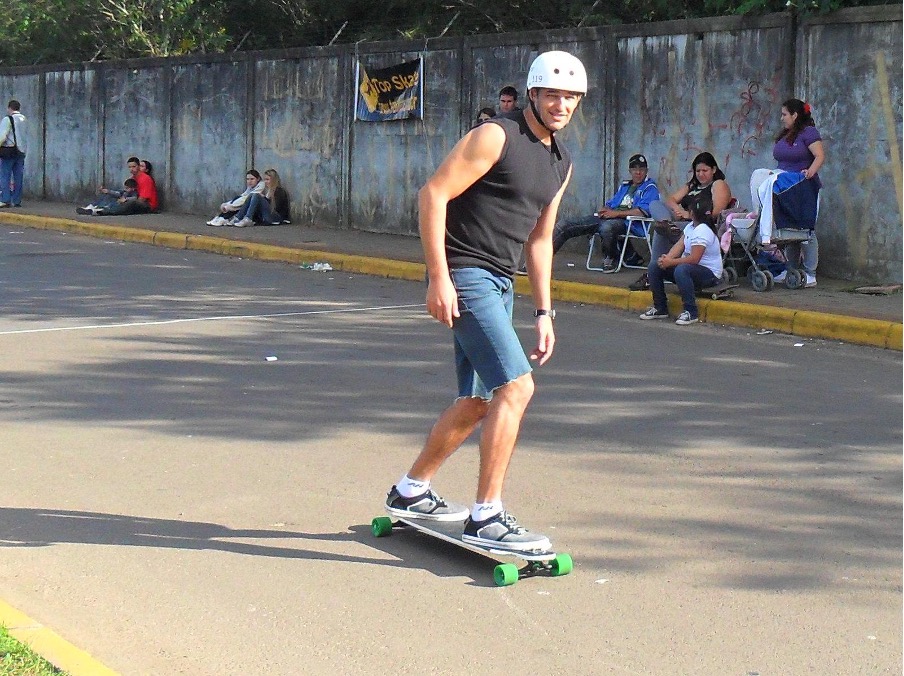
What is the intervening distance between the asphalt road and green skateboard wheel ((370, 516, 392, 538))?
10 cm

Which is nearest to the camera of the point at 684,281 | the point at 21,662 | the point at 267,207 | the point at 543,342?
the point at 21,662

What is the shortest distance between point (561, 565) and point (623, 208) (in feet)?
33.4

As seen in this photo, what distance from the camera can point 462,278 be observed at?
5.29 m

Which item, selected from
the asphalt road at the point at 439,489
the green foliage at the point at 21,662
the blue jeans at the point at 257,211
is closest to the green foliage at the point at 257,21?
the blue jeans at the point at 257,211

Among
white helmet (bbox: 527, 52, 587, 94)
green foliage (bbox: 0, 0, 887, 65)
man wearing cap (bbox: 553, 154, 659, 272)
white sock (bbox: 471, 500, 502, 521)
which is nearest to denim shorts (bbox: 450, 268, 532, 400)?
white sock (bbox: 471, 500, 502, 521)

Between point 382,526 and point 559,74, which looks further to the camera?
point 382,526

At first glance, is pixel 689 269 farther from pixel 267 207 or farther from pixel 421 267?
pixel 267 207

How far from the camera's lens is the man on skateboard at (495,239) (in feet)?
17.0

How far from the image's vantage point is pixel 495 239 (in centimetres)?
536

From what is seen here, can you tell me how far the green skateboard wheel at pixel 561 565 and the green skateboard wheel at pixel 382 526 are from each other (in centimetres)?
80

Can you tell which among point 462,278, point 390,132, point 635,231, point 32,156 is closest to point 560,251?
point 635,231

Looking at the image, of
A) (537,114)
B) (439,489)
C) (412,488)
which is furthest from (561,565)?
(537,114)

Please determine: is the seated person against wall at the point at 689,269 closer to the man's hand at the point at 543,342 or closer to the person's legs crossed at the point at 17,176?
the man's hand at the point at 543,342

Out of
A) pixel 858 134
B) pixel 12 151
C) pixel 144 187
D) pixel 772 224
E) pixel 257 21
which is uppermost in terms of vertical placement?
pixel 257 21
